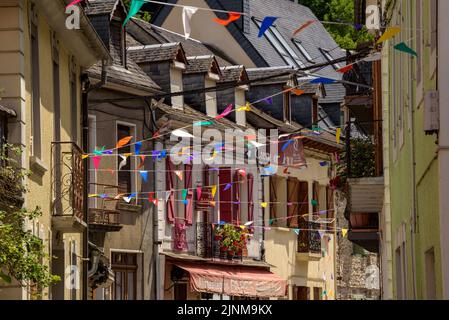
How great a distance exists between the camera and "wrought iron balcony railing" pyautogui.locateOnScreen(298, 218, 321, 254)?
45.7 metres

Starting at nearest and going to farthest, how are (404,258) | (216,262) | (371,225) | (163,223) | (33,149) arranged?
1. (404,258)
2. (33,149)
3. (371,225)
4. (163,223)
5. (216,262)

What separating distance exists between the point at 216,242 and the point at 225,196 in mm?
1899

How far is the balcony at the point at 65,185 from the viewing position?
74.4ft

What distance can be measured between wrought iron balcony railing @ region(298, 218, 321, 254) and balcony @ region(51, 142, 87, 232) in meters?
22.5

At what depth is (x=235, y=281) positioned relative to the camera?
131 feet

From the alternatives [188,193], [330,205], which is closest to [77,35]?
[188,193]

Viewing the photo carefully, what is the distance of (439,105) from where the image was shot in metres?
13.5

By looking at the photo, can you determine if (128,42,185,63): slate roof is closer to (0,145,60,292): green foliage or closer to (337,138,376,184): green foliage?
(337,138,376,184): green foliage

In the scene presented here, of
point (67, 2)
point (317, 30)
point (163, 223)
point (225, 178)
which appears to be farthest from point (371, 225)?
point (317, 30)

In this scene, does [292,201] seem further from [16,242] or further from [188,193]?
[16,242]

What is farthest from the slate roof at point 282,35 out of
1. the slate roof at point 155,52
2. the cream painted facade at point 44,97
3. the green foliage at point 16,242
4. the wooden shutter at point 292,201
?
the green foliage at point 16,242

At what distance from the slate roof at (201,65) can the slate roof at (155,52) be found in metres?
1.23
